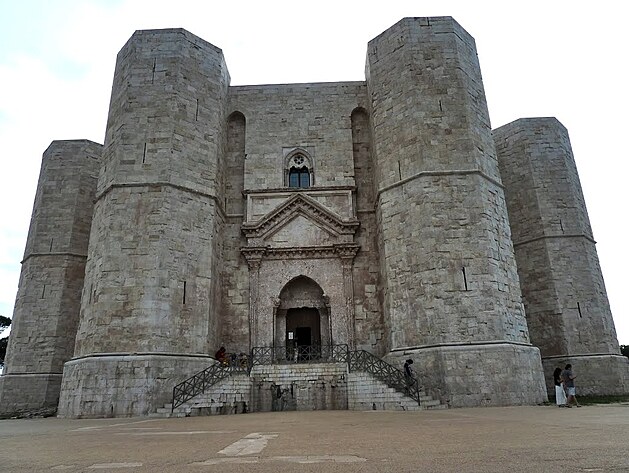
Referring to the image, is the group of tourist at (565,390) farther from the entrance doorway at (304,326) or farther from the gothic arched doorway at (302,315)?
the entrance doorway at (304,326)

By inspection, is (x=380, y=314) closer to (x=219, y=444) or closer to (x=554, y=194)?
(x=554, y=194)

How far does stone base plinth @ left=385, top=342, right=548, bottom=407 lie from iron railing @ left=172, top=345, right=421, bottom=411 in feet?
2.73

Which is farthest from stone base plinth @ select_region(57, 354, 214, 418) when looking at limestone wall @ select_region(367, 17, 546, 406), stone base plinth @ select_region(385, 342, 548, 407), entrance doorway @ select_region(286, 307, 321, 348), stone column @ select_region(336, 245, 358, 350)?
stone base plinth @ select_region(385, 342, 548, 407)

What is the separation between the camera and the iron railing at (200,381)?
1266cm

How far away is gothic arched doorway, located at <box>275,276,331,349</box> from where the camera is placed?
16938 mm

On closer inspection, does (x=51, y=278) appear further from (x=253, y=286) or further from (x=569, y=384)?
(x=569, y=384)

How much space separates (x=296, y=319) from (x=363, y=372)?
4.98m

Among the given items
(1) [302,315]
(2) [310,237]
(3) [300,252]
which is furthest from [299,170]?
(1) [302,315]

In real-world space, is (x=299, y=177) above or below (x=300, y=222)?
above

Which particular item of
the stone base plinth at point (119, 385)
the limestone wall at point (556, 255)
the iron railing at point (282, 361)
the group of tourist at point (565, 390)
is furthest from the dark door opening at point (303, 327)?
the limestone wall at point (556, 255)

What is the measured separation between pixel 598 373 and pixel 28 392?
20.8m

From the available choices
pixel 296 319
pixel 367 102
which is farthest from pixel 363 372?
pixel 367 102

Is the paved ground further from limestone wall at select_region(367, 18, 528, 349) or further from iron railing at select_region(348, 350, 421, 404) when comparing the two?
limestone wall at select_region(367, 18, 528, 349)

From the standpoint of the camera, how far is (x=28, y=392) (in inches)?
663
